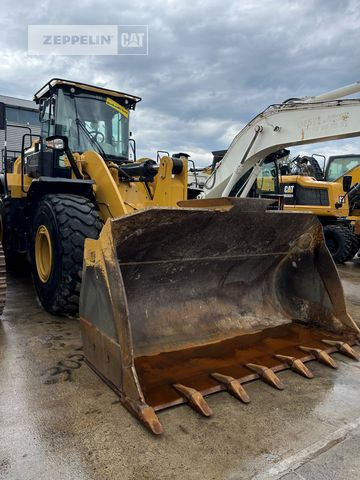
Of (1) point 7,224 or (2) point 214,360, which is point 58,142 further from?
(2) point 214,360

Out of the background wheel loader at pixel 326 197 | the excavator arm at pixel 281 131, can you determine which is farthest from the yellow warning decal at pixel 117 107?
the background wheel loader at pixel 326 197

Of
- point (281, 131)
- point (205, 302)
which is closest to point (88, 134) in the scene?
point (281, 131)

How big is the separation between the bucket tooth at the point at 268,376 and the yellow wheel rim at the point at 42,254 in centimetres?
239

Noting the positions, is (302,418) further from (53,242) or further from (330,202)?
(330,202)

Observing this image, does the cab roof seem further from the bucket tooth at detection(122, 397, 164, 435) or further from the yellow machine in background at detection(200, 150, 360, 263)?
the bucket tooth at detection(122, 397, 164, 435)

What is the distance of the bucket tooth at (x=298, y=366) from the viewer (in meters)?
2.98

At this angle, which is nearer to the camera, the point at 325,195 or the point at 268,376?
the point at 268,376

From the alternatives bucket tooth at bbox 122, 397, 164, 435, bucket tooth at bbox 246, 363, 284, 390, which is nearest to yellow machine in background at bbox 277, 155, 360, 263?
bucket tooth at bbox 246, 363, 284, 390

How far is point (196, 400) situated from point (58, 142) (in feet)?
11.0

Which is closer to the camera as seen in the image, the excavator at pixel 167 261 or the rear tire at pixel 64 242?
the excavator at pixel 167 261

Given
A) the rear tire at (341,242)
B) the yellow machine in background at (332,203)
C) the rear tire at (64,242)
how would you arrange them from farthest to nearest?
the yellow machine in background at (332,203)
the rear tire at (341,242)
the rear tire at (64,242)

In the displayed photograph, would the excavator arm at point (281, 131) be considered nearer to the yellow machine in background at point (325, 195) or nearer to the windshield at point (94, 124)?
the windshield at point (94, 124)

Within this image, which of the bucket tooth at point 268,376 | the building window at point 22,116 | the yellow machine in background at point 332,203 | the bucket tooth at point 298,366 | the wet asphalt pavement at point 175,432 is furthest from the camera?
the building window at point 22,116

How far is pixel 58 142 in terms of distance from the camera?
15.4ft
